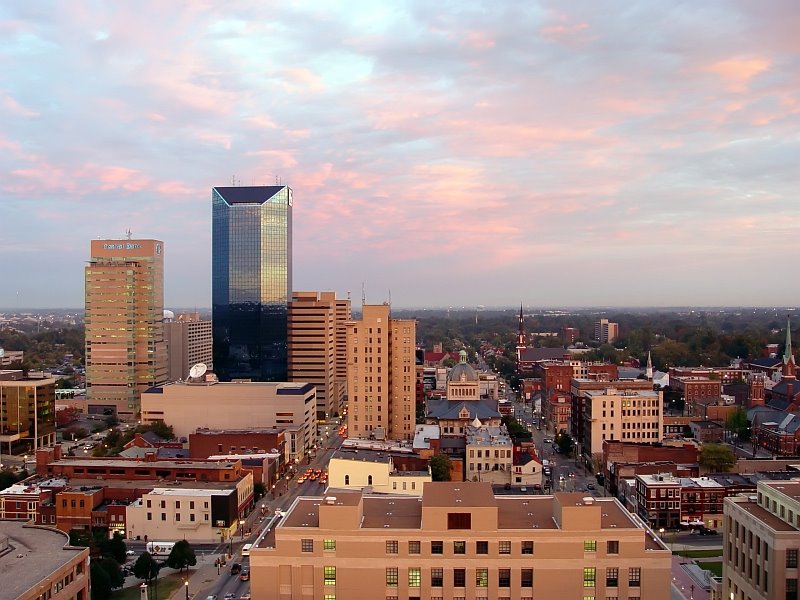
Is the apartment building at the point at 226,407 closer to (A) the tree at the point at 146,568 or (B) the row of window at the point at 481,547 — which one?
(A) the tree at the point at 146,568

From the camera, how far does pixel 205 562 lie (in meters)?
59.0

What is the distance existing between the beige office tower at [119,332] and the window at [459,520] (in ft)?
373

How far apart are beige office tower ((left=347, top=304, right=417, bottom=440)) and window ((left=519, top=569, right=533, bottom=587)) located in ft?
208

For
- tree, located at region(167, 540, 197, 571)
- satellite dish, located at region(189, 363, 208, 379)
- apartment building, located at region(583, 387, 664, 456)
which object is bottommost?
tree, located at region(167, 540, 197, 571)

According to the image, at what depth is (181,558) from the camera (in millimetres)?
55312

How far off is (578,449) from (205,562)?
2184 inches

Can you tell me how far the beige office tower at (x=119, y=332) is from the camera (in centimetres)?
13900

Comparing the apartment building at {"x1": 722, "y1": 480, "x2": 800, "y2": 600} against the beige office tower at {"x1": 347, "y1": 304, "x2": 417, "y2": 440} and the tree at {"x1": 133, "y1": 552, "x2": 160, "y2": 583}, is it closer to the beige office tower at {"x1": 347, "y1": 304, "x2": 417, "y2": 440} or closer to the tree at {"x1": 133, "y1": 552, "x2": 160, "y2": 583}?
the tree at {"x1": 133, "y1": 552, "x2": 160, "y2": 583}

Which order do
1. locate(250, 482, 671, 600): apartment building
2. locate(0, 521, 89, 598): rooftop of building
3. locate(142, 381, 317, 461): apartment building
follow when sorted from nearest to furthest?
1. locate(0, 521, 89, 598): rooftop of building
2. locate(250, 482, 671, 600): apartment building
3. locate(142, 381, 317, 461): apartment building

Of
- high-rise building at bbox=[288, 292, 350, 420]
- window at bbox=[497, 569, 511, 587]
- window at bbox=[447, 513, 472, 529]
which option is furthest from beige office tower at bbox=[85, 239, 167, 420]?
window at bbox=[497, 569, 511, 587]

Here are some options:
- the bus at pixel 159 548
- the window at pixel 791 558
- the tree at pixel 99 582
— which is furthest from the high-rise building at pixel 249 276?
the window at pixel 791 558

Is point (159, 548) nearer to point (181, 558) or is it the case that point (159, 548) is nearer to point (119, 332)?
point (181, 558)

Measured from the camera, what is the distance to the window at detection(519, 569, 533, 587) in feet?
117

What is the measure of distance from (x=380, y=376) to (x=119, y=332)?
6195 cm
